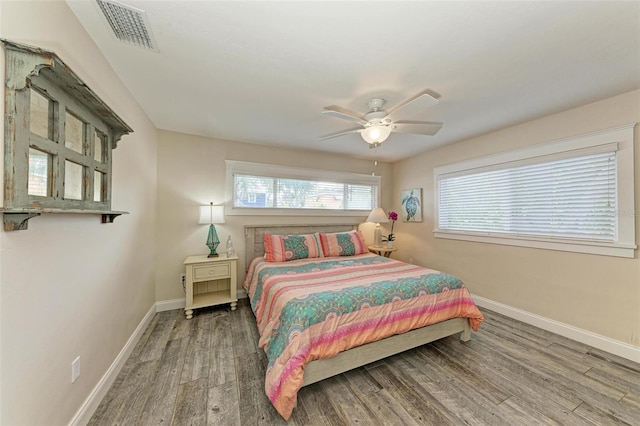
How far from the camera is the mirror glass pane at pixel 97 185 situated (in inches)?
63.1

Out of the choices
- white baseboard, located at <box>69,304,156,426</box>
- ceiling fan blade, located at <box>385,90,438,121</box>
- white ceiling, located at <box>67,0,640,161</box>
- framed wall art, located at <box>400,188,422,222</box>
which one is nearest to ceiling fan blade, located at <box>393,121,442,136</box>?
ceiling fan blade, located at <box>385,90,438,121</box>

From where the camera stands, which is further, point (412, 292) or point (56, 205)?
point (412, 292)

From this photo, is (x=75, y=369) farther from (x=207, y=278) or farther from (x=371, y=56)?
(x=371, y=56)

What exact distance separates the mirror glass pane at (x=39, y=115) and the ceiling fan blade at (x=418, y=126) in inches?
97.1

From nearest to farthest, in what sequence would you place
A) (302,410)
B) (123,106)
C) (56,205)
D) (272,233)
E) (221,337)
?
(56,205), (302,410), (123,106), (221,337), (272,233)

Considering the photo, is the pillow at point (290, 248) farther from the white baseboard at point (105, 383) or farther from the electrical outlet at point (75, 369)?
the electrical outlet at point (75, 369)

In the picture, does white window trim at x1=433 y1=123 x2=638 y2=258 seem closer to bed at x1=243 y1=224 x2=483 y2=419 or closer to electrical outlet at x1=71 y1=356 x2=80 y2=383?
bed at x1=243 y1=224 x2=483 y2=419

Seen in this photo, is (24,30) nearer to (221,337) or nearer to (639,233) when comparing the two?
(221,337)

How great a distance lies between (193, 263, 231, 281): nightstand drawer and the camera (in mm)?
3042

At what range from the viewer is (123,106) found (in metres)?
2.14

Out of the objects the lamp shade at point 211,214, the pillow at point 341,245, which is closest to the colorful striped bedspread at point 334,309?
the pillow at point 341,245

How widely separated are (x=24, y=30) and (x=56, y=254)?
108 centimetres

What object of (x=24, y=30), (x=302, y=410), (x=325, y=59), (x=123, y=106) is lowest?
(x=302, y=410)

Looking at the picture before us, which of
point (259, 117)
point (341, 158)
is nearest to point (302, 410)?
point (259, 117)
